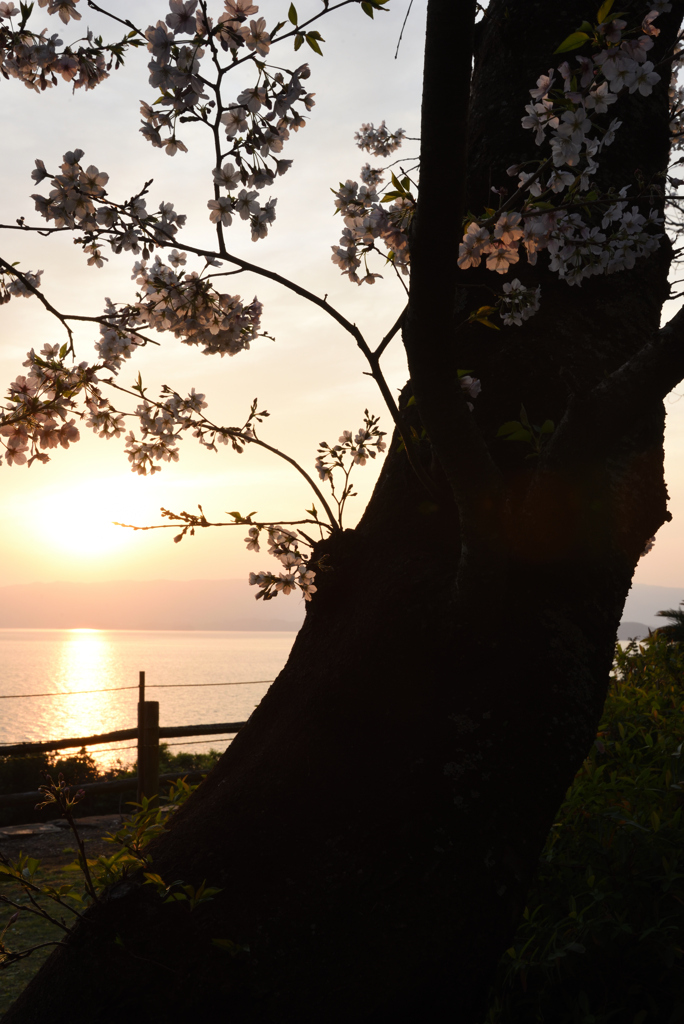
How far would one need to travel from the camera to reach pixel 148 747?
7.34m

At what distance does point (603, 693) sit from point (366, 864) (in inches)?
33.1

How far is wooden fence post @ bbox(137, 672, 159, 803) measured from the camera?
23.8 ft

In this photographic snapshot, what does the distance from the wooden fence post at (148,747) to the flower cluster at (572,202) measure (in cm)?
642

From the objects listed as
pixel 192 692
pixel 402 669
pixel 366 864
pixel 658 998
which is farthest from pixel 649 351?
pixel 192 692

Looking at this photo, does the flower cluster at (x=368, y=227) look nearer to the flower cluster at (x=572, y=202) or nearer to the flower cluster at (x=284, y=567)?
the flower cluster at (x=572, y=202)

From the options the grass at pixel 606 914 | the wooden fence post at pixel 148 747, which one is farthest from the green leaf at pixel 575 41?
the wooden fence post at pixel 148 747

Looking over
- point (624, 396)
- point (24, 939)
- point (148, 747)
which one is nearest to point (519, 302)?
point (624, 396)

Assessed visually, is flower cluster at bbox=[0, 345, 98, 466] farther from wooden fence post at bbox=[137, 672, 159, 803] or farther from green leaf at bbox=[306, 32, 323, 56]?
wooden fence post at bbox=[137, 672, 159, 803]

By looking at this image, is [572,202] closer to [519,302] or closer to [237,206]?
[519,302]

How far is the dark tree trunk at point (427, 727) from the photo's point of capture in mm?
1658

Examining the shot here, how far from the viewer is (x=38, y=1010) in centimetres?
184

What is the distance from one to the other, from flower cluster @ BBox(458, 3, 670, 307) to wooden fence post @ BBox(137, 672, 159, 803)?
21.1 feet

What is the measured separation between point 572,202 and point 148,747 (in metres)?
6.98

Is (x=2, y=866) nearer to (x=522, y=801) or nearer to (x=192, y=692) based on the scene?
(x=522, y=801)
